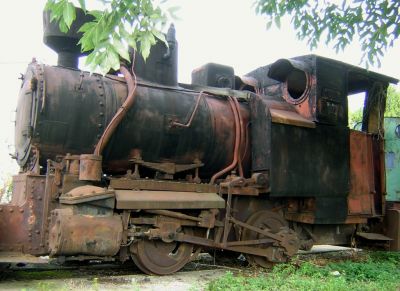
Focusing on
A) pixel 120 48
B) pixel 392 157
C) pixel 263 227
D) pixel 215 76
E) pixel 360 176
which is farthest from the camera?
pixel 392 157

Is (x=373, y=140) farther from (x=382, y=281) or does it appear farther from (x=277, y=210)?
(x=382, y=281)

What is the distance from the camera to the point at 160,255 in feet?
17.0

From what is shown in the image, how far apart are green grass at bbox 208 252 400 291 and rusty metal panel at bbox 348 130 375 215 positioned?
2.87ft

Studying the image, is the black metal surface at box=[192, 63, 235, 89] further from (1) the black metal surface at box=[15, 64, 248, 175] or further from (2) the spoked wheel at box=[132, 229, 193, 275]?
(2) the spoked wheel at box=[132, 229, 193, 275]

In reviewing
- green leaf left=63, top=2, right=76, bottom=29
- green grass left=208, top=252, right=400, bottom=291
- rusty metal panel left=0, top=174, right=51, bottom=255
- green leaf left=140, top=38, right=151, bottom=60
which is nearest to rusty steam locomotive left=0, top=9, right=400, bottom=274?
rusty metal panel left=0, top=174, right=51, bottom=255

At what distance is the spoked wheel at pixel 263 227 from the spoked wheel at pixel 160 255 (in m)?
0.95

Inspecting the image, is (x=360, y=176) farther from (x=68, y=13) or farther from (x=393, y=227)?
(x=68, y=13)

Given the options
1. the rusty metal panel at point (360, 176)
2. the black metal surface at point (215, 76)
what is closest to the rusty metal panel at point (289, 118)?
the black metal surface at point (215, 76)

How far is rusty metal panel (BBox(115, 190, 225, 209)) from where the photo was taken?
4816 mm

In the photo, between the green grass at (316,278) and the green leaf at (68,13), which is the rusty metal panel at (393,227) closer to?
the green grass at (316,278)

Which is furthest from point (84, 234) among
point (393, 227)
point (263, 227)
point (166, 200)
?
point (393, 227)

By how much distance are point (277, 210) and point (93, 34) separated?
415 cm

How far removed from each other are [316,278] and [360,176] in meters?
2.73

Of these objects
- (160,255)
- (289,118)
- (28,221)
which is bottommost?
(160,255)
